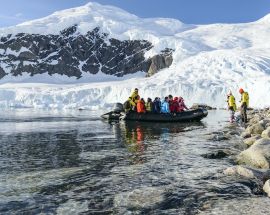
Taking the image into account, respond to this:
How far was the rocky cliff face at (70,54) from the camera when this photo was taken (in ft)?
479

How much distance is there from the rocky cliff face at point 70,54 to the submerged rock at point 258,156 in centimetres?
13059

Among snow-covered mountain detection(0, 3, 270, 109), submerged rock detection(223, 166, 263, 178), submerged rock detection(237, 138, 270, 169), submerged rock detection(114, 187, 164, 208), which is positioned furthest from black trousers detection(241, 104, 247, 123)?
snow-covered mountain detection(0, 3, 270, 109)

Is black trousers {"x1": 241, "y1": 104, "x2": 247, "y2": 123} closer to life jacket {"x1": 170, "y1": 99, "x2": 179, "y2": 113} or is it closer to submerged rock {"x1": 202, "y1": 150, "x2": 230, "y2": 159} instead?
life jacket {"x1": 170, "y1": 99, "x2": 179, "y2": 113}

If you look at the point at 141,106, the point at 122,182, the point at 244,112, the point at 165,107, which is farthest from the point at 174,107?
the point at 122,182

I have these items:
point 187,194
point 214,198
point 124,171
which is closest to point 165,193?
point 187,194

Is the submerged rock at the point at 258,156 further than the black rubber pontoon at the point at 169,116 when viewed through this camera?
No

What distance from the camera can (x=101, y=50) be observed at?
153375 millimetres

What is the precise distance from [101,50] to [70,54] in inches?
444

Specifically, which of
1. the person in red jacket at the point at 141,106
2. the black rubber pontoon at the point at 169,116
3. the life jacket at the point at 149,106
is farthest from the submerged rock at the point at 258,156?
the life jacket at the point at 149,106

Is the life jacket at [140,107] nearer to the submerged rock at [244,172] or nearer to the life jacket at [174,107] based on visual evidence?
the life jacket at [174,107]

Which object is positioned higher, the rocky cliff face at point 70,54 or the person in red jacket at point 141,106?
the rocky cliff face at point 70,54

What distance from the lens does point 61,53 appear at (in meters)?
154

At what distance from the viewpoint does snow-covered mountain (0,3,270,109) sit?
8388 cm

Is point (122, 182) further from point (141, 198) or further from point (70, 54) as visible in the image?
point (70, 54)
